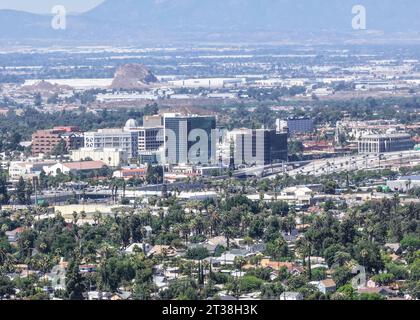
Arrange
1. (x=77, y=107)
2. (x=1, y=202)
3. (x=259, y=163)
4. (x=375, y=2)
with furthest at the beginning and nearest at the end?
(x=375, y=2) < (x=77, y=107) < (x=259, y=163) < (x=1, y=202)

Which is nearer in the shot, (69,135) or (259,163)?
(259,163)

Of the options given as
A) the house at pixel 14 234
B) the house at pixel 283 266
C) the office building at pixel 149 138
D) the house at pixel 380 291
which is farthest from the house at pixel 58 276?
the office building at pixel 149 138

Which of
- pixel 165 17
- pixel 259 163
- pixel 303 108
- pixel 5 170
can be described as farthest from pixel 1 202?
pixel 165 17

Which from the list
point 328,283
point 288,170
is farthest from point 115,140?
point 328,283

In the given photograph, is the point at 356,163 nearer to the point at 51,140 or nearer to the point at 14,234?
the point at 51,140
